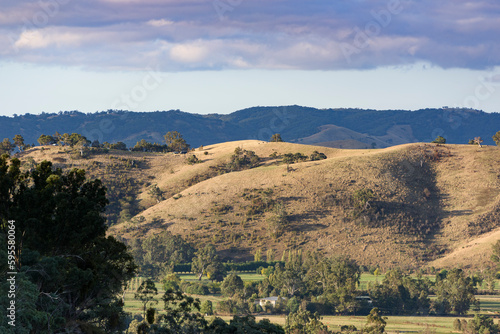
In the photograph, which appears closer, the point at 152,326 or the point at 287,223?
the point at 152,326

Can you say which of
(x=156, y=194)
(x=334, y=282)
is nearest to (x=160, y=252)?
(x=156, y=194)

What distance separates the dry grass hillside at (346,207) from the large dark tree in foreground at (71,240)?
3874 inches

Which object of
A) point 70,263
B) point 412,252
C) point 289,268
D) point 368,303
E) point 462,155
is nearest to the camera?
point 70,263

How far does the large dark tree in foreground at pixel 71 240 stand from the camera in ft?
152

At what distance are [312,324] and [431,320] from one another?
1113 inches

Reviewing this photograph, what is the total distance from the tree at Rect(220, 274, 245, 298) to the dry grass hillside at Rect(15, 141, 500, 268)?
26.4 m

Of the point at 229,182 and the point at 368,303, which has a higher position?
the point at 229,182

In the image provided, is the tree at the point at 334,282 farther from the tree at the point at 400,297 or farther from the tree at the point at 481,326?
the tree at the point at 481,326

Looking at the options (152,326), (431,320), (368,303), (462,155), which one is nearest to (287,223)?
(368,303)

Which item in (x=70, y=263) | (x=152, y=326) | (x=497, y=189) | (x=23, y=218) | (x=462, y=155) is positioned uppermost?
(x=462, y=155)

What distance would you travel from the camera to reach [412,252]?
148500mm

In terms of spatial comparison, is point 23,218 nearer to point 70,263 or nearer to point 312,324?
point 70,263

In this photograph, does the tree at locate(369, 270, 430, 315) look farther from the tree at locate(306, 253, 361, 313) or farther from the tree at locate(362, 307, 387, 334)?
the tree at locate(362, 307, 387, 334)

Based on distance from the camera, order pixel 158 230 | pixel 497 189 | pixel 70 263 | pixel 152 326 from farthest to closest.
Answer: pixel 497 189 < pixel 158 230 < pixel 152 326 < pixel 70 263
